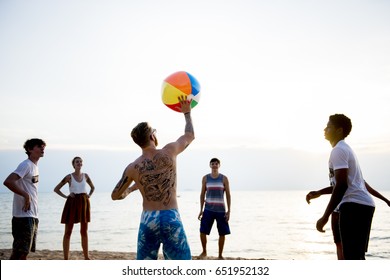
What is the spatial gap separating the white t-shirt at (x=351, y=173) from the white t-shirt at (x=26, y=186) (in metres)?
4.50

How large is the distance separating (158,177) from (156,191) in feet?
0.50

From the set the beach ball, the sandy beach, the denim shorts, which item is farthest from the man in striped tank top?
the denim shorts

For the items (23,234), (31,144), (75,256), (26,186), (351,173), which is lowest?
(75,256)

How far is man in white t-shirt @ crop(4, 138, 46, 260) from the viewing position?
5.88 metres

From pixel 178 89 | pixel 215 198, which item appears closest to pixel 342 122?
pixel 178 89

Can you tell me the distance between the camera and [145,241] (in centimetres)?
409

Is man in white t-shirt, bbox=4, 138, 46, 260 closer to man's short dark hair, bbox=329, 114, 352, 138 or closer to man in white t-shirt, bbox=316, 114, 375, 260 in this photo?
man in white t-shirt, bbox=316, 114, 375, 260

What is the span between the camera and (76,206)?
851 cm

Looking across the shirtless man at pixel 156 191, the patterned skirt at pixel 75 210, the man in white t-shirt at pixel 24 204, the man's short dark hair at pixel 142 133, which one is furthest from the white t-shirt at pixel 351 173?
the patterned skirt at pixel 75 210

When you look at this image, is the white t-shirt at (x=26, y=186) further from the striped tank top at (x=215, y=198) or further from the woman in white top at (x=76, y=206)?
the striped tank top at (x=215, y=198)

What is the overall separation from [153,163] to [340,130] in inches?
90.1

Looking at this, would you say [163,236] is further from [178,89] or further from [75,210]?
[75,210]
